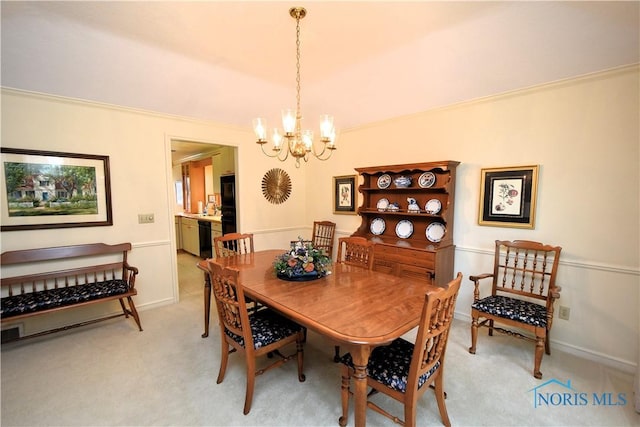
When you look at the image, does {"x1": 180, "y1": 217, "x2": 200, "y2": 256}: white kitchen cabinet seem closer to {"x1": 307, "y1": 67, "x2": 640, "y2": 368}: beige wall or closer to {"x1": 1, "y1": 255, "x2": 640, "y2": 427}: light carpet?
{"x1": 1, "y1": 255, "x2": 640, "y2": 427}: light carpet

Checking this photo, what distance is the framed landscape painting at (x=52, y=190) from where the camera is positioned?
2627 mm

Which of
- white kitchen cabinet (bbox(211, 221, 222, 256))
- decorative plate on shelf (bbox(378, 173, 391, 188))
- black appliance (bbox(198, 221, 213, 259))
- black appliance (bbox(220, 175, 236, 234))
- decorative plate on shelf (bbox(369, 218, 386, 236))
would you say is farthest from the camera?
black appliance (bbox(198, 221, 213, 259))

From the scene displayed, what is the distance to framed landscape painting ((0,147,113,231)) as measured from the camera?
8.62 ft

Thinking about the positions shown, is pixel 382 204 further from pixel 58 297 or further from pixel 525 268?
pixel 58 297

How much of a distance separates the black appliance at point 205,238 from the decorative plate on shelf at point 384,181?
3.71 metres

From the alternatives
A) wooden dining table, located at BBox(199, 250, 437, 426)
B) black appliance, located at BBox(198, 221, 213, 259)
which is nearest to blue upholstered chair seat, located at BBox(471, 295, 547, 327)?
wooden dining table, located at BBox(199, 250, 437, 426)

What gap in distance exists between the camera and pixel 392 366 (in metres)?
1.56

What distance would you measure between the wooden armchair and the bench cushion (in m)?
3.51

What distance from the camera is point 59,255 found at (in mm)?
2805

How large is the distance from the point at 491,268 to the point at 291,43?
2927 millimetres

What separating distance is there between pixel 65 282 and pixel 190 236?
11.6 ft

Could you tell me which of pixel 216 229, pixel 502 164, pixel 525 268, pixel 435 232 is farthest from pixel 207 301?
pixel 502 164

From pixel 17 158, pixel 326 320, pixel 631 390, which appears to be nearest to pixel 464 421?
pixel 326 320

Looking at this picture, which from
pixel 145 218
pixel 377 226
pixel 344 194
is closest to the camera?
pixel 145 218
